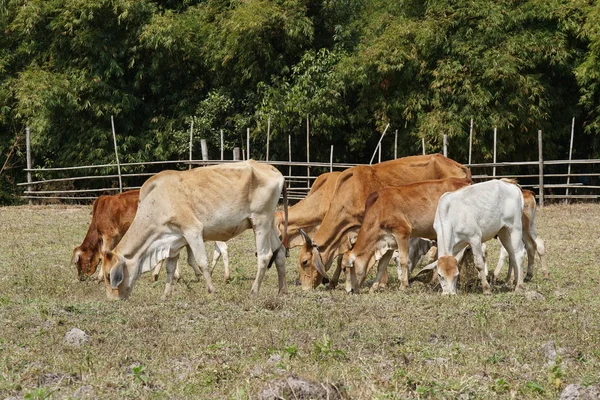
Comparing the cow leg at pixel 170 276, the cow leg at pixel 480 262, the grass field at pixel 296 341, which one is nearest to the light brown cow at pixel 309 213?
the grass field at pixel 296 341

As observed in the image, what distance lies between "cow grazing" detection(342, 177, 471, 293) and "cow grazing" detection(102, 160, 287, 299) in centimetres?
88

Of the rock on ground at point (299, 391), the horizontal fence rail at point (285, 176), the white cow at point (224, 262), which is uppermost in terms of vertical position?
the rock on ground at point (299, 391)

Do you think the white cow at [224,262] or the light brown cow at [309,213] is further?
the light brown cow at [309,213]

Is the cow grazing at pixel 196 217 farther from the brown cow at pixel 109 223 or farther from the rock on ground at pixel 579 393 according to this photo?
the rock on ground at pixel 579 393

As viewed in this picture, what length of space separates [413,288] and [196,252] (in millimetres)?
2448

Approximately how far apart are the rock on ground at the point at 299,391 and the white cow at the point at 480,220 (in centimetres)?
449

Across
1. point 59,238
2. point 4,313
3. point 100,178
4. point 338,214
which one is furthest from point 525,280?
point 100,178

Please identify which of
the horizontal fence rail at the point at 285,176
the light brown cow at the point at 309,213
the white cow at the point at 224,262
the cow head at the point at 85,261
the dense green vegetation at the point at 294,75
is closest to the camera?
the white cow at the point at 224,262

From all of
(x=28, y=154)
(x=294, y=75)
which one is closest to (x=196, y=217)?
(x=294, y=75)

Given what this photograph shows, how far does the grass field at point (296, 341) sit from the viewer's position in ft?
20.4

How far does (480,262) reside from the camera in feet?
34.0

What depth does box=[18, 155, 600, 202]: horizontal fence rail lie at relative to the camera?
943 inches

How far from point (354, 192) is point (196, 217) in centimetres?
268

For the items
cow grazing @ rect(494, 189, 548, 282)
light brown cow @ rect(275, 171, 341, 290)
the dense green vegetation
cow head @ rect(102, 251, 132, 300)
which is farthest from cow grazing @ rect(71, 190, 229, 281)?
the dense green vegetation
